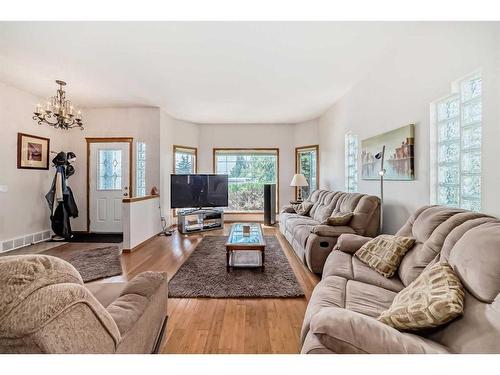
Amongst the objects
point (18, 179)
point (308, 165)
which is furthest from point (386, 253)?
point (18, 179)

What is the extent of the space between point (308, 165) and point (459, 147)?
454 cm

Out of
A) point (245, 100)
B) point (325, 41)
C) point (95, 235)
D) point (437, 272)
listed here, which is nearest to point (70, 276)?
point (437, 272)

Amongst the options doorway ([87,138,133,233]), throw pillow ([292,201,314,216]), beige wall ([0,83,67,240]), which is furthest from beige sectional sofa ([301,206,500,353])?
beige wall ([0,83,67,240])

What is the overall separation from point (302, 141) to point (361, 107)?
2.69 m

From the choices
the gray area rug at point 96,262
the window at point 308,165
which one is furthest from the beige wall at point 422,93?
the gray area rug at point 96,262

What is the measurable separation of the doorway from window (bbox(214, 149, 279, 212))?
2.36 m

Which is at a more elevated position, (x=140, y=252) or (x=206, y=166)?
(x=206, y=166)

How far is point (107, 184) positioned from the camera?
5543mm

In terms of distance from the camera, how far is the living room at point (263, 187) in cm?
107

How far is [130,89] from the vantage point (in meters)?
4.32

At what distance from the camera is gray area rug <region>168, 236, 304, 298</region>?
2.62 metres
